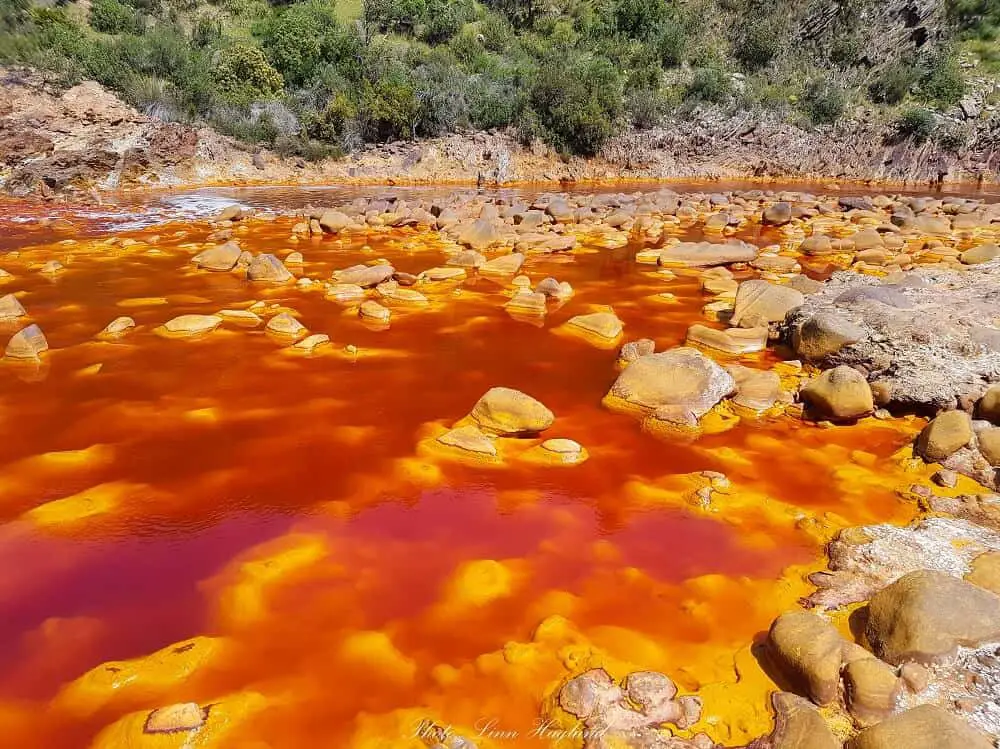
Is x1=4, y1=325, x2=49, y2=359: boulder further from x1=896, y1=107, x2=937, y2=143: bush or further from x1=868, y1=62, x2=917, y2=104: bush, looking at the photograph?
x1=868, y1=62, x2=917, y2=104: bush

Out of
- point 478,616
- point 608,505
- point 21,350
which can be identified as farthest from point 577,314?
point 21,350

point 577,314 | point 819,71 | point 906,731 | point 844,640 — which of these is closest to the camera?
point 906,731

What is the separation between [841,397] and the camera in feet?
8.83

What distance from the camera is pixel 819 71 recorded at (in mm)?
23469

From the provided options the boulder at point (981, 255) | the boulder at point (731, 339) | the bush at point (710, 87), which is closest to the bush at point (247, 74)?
the bush at point (710, 87)

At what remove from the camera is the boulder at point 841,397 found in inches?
106

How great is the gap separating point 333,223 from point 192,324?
Result: 13.4ft

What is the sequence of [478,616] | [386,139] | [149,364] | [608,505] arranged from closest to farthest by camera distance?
1. [478,616]
2. [608,505]
3. [149,364]
4. [386,139]

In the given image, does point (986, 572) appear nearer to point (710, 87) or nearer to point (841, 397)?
point (841, 397)

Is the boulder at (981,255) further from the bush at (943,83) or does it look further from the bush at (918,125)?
the bush at (943,83)

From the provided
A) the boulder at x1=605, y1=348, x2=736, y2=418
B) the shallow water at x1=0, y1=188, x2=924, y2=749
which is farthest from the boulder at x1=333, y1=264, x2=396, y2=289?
the boulder at x1=605, y1=348, x2=736, y2=418

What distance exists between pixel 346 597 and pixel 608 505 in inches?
36.8

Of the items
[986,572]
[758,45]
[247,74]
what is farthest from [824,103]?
[986,572]

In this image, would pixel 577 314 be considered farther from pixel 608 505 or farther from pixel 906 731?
pixel 906 731
